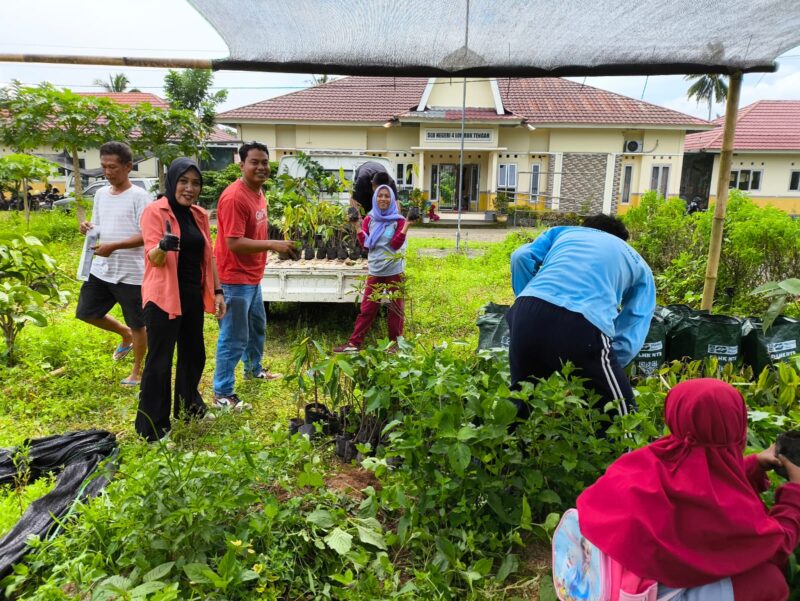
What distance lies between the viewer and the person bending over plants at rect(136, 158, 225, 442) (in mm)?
3141

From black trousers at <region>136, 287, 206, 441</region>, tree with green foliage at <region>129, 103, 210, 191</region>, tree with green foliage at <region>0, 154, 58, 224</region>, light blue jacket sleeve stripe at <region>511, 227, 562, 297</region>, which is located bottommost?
black trousers at <region>136, 287, 206, 441</region>

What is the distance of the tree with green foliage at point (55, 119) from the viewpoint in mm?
9352

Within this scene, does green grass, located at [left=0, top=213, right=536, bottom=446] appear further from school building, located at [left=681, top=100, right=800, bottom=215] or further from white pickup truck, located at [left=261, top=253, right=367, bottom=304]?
school building, located at [left=681, top=100, right=800, bottom=215]

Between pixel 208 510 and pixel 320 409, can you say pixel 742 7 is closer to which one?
pixel 320 409

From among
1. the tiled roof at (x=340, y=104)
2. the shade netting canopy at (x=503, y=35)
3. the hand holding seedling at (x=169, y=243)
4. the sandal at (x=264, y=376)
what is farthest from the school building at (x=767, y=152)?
the hand holding seedling at (x=169, y=243)

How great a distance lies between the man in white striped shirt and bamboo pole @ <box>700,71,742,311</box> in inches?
151

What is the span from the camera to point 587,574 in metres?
1.57

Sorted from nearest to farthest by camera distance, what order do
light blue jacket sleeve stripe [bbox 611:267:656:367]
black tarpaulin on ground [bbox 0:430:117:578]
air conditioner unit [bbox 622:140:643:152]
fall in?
black tarpaulin on ground [bbox 0:430:117:578] < light blue jacket sleeve stripe [bbox 611:267:656:367] < air conditioner unit [bbox 622:140:643:152]

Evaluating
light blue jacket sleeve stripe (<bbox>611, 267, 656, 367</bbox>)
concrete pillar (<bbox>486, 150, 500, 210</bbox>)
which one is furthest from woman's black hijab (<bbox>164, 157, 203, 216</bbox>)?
concrete pillar (<bbox>486, 150, 500, 210</bbox>)

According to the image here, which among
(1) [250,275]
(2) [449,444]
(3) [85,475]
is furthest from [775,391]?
(3) [85,475]

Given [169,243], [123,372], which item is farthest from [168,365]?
[123,372]

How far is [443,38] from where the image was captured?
2.87 meters

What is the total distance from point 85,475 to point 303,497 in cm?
118

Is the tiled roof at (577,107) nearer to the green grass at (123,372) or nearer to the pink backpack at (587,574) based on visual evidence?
the green grass at (123,372)
